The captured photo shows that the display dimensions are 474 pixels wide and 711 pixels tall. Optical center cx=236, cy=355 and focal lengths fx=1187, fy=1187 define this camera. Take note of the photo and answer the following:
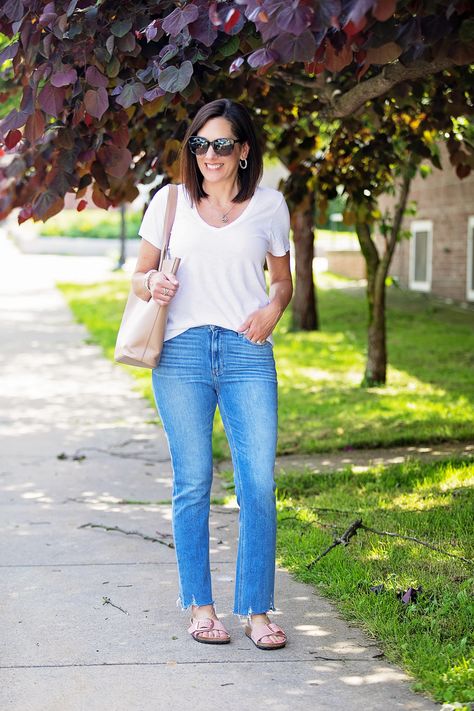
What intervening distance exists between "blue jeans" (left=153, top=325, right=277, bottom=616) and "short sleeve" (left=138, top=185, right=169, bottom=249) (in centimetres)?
35

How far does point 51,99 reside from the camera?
16.5 ft

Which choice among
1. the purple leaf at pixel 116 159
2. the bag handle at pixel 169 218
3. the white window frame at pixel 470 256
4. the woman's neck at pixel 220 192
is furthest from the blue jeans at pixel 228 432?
the white window frame at pixel 470 256

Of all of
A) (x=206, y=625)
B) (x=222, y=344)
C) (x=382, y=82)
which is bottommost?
(x=206, y=625)

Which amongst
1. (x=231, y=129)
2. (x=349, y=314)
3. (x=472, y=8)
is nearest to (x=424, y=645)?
(x=231, y=129)

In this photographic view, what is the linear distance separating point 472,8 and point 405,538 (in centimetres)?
237

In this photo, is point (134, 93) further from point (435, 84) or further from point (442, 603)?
point (435, 84)

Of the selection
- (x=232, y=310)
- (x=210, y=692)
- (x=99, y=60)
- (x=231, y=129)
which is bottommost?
(x=210, y=692)

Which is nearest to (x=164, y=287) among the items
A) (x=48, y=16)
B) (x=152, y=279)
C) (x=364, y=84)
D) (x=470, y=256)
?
(x=152, y=279)

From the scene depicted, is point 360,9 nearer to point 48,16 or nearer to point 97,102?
point 48,16

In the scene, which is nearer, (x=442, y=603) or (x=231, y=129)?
(x=231, y=129)

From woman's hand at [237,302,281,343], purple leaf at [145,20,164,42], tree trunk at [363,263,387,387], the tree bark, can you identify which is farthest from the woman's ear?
tree trunk at [363,263,387,387]

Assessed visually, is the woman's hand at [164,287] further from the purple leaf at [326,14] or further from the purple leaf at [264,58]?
the purple leaf at [326,14]

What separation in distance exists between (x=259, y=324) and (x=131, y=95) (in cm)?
134

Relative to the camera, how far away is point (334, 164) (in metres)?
8.39
